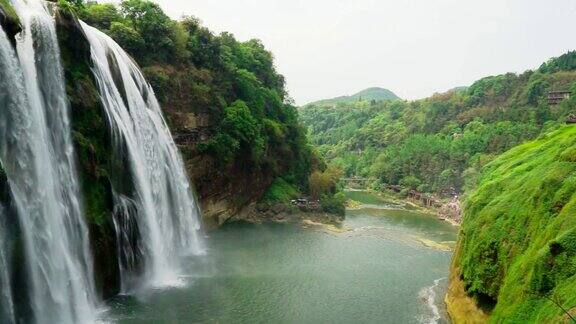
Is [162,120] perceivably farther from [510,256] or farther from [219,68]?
[510,256]

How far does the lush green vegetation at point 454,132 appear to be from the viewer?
257 feet

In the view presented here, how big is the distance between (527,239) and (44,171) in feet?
55.9

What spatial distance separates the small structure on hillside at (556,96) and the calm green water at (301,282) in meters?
64.2

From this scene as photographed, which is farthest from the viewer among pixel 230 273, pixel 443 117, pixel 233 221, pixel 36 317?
pixel 443 117

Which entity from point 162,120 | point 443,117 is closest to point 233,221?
point 162,120

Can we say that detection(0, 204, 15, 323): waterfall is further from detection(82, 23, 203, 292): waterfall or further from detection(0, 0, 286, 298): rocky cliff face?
detection(82, 23, 203, 292): waterfall

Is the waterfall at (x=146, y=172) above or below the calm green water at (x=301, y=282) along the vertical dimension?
above

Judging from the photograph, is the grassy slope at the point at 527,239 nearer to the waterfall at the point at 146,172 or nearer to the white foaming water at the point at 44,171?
the waterfall at the point at 146,172

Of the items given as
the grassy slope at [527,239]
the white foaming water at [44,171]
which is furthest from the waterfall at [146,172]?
the grassy slope at [527,239]

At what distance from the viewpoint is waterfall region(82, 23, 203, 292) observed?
24.5 m

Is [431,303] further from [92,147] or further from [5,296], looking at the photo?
[5,296]

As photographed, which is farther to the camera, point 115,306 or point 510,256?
point 115,306

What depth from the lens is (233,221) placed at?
42.3 metres

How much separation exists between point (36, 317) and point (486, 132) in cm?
8257
